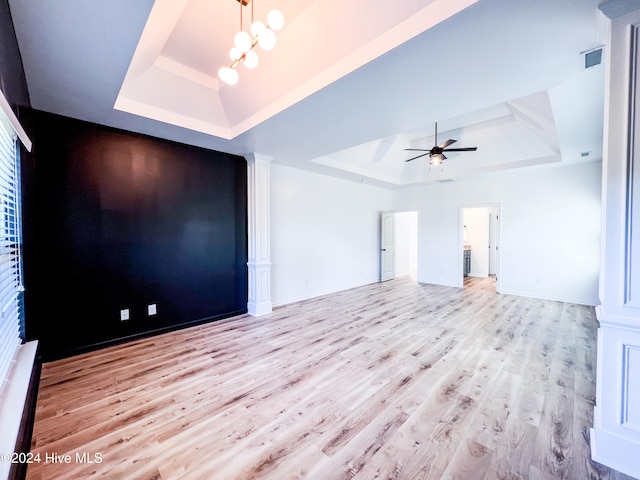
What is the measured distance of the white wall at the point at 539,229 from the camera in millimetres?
4547

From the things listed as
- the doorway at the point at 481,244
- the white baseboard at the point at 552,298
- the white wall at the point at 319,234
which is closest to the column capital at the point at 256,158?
the white wall at the point at 319,234

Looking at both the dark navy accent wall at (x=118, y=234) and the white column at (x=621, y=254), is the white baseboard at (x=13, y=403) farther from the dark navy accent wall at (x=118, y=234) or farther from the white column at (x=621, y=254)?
the white column at (x=621, y=254)

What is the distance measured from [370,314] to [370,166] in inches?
127

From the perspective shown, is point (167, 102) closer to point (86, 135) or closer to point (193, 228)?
point (86, 135)

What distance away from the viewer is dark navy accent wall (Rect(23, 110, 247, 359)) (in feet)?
8.47

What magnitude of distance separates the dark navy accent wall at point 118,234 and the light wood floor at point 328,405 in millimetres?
370

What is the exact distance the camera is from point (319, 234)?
211 inches

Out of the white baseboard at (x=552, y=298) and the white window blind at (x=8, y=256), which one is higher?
the white window blind at (x=8, y=256)

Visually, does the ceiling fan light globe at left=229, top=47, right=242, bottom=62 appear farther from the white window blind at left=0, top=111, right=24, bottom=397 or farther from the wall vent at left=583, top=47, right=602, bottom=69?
the wall vent at left=583, top=47, right=602, bottom=69

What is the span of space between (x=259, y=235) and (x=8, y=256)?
2694 millimetres

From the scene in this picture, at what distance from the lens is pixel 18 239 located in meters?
1.92

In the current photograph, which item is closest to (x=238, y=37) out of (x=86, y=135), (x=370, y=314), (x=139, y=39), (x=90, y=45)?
(x=139, y=39)

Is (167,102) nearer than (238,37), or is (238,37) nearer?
(238,37)

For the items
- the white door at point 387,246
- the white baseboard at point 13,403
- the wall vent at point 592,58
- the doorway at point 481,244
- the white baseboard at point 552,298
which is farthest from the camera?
the doorway at point 481,244
